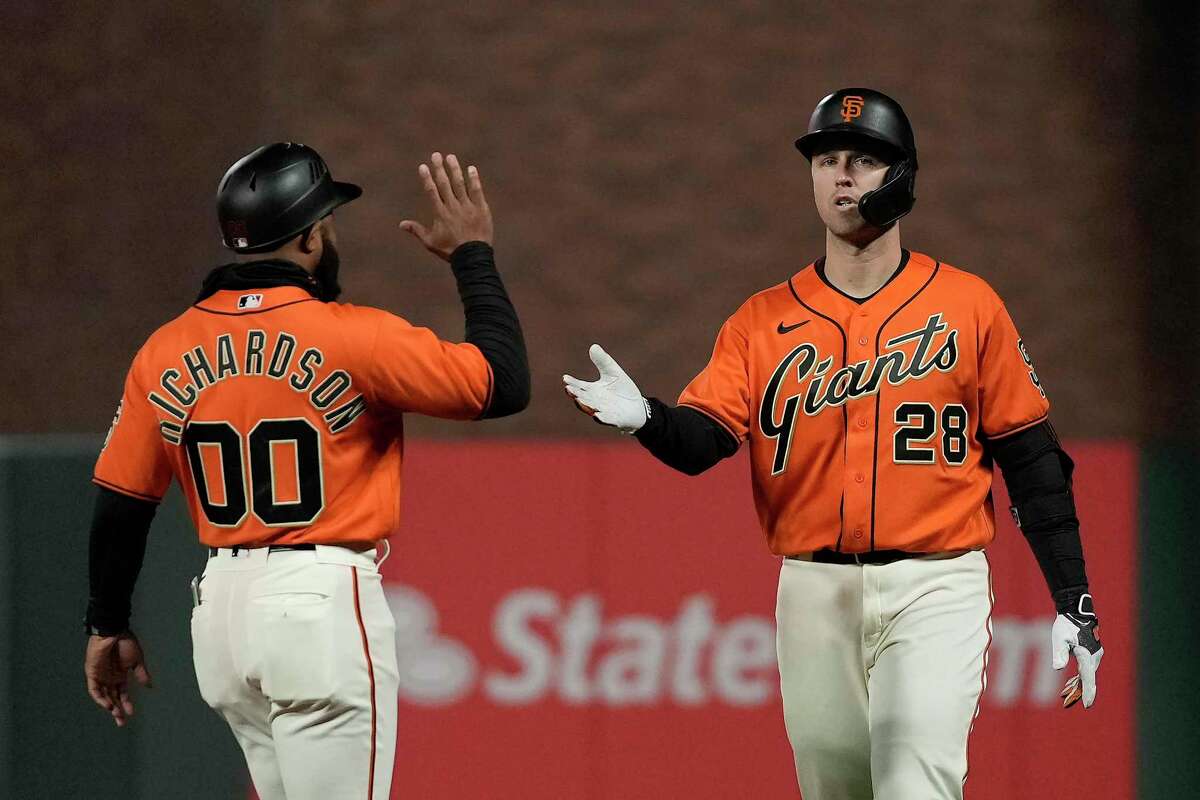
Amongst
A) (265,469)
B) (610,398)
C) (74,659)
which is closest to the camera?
(265,469)

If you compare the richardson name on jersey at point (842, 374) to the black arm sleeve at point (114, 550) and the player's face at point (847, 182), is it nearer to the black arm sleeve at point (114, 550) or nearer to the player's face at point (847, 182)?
the player's face at point (847, 182)

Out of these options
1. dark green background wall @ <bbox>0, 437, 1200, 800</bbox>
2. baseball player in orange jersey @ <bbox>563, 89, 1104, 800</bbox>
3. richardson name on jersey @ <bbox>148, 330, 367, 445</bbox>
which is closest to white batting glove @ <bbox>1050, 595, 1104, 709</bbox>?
baseball player in orange jersey @ <bbox>563, 89, 1104, 800</bbox>

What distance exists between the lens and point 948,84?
673 centimetres

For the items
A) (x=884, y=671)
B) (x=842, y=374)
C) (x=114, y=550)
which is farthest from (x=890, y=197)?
(x=114, y=550)

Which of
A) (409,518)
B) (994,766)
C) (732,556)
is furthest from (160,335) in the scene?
(994,766)

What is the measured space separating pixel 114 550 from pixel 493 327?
3.08ft

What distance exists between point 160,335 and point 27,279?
412 cm

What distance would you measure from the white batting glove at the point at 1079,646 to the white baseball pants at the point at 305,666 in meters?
1.37

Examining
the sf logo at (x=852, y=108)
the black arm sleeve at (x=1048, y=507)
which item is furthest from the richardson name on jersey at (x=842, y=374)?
the sf logo at (x=852, y=108)

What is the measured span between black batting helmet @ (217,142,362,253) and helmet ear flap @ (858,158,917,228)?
3.66 ft

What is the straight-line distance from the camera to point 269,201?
2.92m

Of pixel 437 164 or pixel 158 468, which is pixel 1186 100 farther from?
pixel 158 468

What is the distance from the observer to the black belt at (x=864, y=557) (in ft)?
10.1

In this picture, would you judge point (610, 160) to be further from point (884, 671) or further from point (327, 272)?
point (884, 671)
